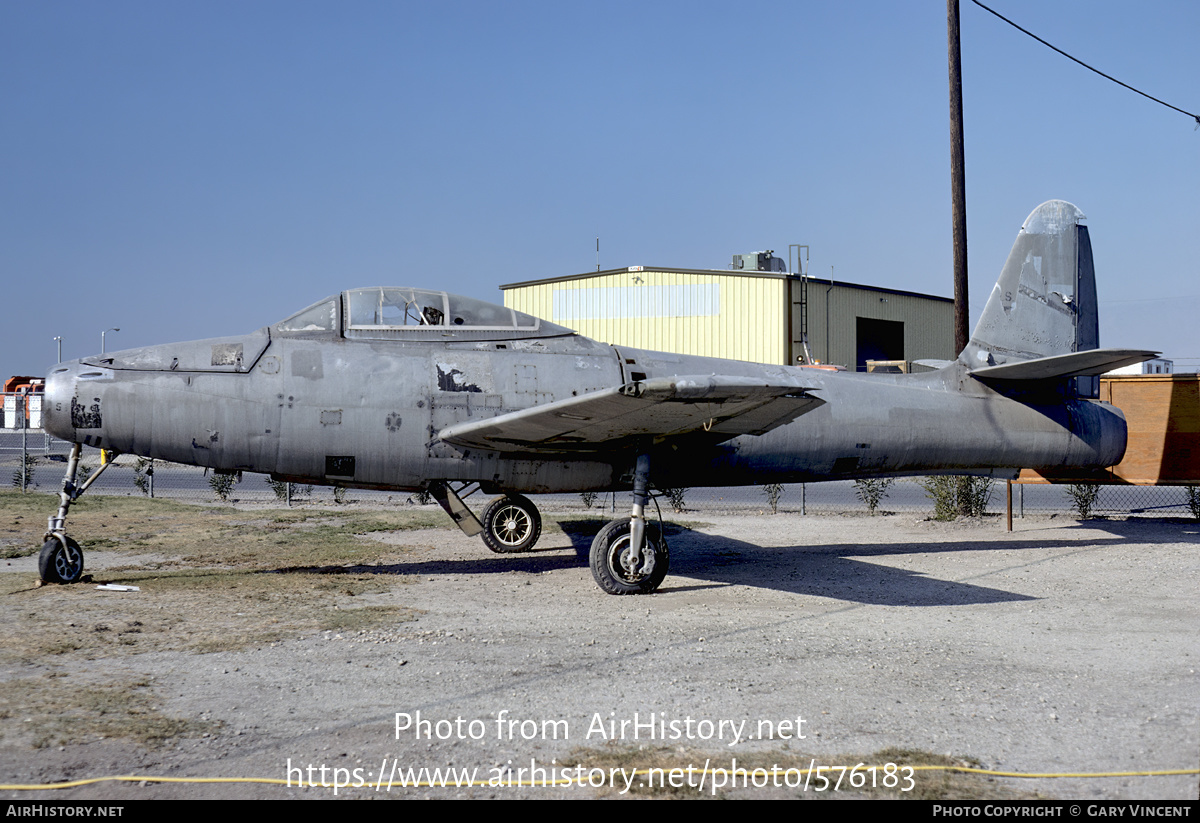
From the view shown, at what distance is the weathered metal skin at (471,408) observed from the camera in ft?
29.4

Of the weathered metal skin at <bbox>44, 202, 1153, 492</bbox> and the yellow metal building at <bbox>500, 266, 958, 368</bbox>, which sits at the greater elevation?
the yellow metal building at <bbox>500, 266, 958, 368</bbox>

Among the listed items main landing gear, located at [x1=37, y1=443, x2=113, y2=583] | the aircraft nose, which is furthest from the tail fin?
main landing gear, located at [x1=37, y1=443, x2=113, y2=583]

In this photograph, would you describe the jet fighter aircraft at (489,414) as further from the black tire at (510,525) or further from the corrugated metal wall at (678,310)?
the corrugated metal wall at (678,310)

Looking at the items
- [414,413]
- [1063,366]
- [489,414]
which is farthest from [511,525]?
[1063,366]

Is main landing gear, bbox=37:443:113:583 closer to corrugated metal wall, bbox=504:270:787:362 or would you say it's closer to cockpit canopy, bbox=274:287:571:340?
cockpit canopy, bbox=274:287:571:340

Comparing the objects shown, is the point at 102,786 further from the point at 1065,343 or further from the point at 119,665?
the point at 1065,343

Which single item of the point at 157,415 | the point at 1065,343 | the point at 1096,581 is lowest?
the point at 1096,581

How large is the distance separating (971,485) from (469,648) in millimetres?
13598

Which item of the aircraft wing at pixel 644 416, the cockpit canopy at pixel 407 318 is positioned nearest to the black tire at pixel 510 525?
the aircraft wing at pixel 644 416

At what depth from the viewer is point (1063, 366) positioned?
11492mm

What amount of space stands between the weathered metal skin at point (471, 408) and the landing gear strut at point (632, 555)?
2.53 ft

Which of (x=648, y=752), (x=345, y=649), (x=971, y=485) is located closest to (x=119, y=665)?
(x=345, y=649)

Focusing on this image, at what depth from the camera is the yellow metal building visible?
3281 centimetres

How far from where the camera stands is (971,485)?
17.3 meters
